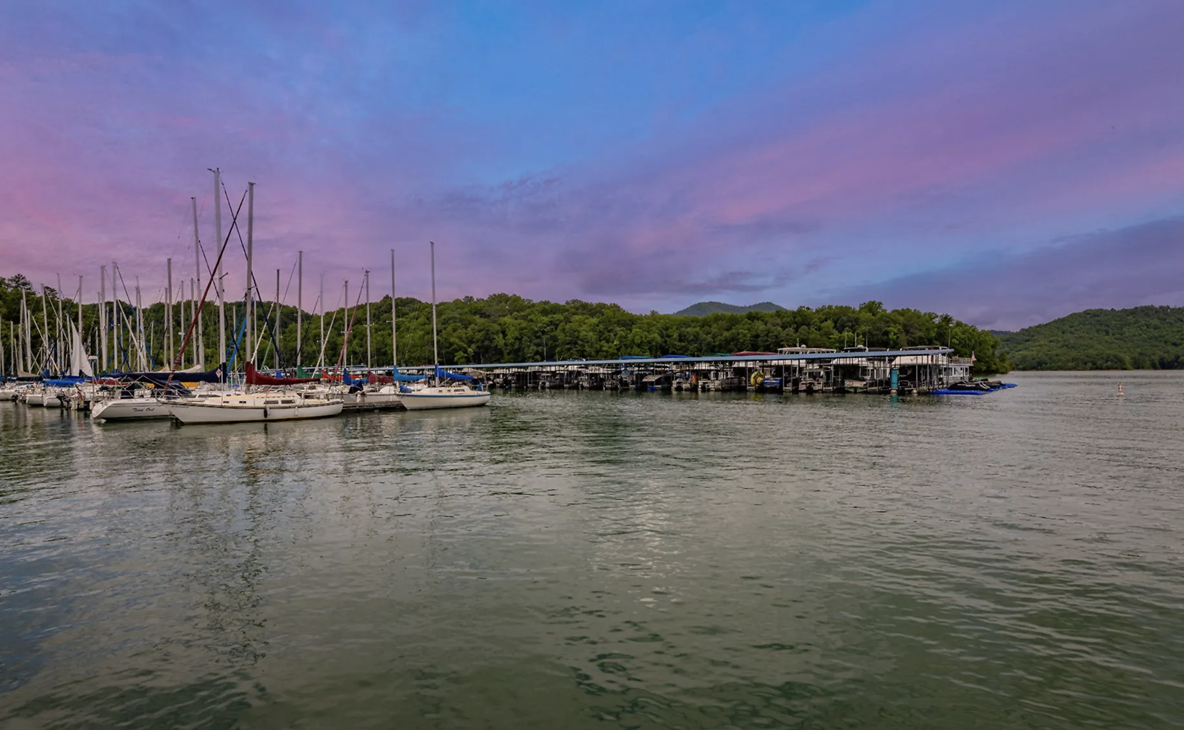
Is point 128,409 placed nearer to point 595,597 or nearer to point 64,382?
point 64,382

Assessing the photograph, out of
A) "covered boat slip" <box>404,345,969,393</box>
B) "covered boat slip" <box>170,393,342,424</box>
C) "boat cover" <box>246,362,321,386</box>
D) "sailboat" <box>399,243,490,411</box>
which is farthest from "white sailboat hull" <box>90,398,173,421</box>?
"covered boat slip" <box>404,345,969,393</box>

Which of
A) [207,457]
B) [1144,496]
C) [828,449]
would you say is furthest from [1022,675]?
[207,457]

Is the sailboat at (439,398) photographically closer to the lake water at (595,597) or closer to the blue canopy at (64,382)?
the lake water at (595,597)

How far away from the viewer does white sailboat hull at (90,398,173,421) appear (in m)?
52.2

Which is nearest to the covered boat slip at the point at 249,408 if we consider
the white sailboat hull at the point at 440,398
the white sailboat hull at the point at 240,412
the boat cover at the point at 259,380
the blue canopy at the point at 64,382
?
the white sailboat hull at the point at 240,412

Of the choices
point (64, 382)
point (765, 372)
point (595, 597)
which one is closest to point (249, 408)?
point (64, 382)

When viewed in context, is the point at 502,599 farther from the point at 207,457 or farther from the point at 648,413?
the point at 648,413

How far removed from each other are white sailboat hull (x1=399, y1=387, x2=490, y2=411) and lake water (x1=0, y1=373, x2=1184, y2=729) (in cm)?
3621

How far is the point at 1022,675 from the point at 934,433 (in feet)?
126

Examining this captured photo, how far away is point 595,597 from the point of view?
13227 mm

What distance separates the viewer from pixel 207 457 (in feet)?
110

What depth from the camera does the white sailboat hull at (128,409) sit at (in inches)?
2057

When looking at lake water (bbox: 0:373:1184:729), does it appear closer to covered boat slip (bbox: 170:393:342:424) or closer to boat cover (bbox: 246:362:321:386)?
covered boat slip (bbox: 170:393:342:424)

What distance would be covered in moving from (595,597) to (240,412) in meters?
47.3
